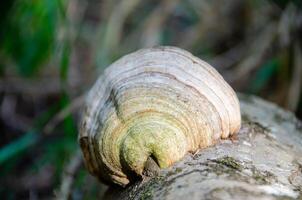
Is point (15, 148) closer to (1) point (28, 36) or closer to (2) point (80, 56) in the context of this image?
(1) point (28, 36)

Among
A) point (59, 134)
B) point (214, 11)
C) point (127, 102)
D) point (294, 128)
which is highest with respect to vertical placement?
point (214, 11)

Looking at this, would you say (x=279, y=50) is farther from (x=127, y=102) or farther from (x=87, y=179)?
Result: (x=127, y=102)

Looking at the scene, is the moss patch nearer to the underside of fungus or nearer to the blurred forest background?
the underside of fungus

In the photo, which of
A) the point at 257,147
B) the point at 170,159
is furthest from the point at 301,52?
the point at 170,159

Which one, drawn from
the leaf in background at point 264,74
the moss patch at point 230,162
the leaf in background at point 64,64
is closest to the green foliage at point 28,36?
the leaf in background at point 64,64

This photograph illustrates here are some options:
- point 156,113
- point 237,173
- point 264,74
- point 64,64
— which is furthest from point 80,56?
point 237,173

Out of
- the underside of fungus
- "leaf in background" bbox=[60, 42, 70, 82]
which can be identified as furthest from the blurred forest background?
the underside of fungus
